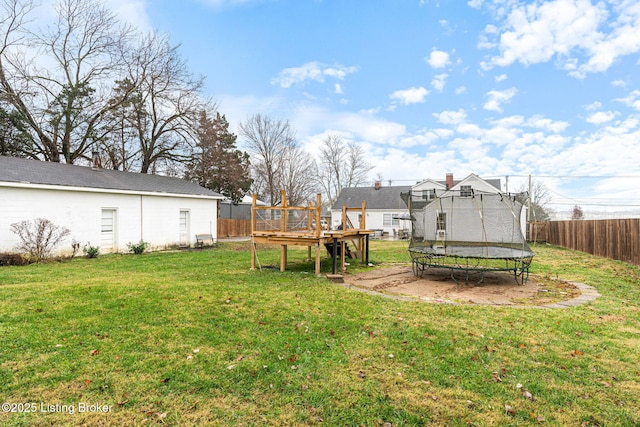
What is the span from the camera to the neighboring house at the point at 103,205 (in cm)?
1045

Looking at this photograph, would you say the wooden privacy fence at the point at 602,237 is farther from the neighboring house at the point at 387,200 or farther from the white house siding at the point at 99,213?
the white house siding at the point at 99,213

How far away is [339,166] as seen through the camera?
121 ft

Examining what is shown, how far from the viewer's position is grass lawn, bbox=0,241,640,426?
2.41 meters

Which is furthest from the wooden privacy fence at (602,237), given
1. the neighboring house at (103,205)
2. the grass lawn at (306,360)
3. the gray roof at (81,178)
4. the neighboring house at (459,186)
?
the gray roof at (81,178)

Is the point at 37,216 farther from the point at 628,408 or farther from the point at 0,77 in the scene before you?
the point at 628,408

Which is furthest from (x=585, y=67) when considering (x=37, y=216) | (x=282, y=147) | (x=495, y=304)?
(x=282, y=147)

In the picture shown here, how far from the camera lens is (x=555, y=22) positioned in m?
9.40

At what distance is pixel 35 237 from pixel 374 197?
23663mm

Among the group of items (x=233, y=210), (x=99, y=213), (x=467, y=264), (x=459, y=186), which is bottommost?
(x=467, y=264)

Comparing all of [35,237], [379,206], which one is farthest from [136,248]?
[379,206]

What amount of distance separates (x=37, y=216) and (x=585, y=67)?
1952 centimetres

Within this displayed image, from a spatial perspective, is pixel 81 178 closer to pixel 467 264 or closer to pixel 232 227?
pixel 232 227

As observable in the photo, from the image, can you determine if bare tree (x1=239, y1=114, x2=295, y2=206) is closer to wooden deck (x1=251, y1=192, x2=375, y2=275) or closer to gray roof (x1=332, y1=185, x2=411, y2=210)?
gray roof (x1=332, y1=185, x2=411, y2=210)

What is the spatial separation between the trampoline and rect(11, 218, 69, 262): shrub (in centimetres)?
1153
